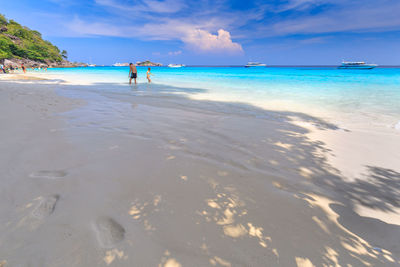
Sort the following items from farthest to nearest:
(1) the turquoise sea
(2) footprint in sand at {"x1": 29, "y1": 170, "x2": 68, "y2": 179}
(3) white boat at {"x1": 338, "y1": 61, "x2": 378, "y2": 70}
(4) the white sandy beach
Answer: (3) white boat at {"x1": 338, "y1": 61, "x2": 378, "y2": 70}, (1) the turquoise sea, (2) footprint in sand at {"x1": 29, "y1": 170, "x2": 68, "y2": 179}, (4) the white sandy beach

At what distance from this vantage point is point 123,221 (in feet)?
7.92

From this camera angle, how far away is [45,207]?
2.58 meters

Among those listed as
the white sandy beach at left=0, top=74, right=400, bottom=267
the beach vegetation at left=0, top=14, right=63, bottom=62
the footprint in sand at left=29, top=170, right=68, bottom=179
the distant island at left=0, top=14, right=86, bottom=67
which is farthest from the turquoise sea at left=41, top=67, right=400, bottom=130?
the beach vegetation at left=0, top=14, right=63, bottom=62

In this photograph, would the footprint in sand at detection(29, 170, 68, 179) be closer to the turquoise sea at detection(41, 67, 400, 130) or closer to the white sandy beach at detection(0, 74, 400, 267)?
the white sandy beach at detection(0, 74, 400, 267)

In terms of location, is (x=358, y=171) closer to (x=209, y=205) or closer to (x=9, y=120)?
(x=209, y=205)

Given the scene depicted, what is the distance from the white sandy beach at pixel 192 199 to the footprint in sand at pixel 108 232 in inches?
0.6

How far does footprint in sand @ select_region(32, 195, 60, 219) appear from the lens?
2.45 meters

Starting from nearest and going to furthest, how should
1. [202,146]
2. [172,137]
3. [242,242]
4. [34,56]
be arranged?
[242,242]
[202,146]
[172,137]
[34,56]

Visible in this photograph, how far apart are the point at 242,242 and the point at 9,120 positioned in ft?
26.1

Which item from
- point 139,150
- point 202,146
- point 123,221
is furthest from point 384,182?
point 139,150

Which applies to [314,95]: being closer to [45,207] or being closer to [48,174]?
[48,174]

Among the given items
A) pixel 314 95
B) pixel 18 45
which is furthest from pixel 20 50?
pixel 314 95

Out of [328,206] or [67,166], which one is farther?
[67,166]

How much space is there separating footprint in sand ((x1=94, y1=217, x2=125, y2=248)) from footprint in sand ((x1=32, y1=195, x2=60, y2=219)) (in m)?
0.72
